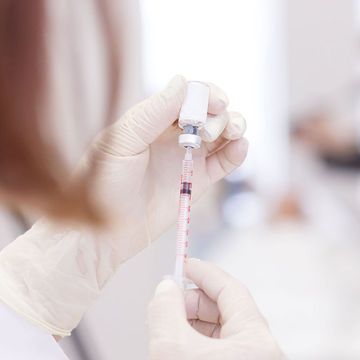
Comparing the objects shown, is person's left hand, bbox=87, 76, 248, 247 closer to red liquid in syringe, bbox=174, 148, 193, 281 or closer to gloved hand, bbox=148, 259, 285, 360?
red liquid in syringe, bbox=174, 148, 193, 281

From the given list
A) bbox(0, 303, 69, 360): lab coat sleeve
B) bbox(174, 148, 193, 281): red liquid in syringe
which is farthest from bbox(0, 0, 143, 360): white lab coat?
bbox(174, 148, 193, 281): red liquid in syringe

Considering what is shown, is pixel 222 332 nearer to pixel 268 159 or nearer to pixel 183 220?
pixel 183 220

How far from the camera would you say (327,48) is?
4164 mm

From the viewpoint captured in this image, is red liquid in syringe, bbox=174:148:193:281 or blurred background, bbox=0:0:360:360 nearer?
red liquid in syringe, bbox=174:148:193:281

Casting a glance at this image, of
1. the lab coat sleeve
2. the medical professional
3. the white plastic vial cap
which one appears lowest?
the lab coat sleeve

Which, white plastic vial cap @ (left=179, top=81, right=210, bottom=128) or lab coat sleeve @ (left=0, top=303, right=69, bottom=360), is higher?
white plastic vial cap @ (left=179, top=81, right=210, bottom=128)

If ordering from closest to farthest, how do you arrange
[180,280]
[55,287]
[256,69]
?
[180,280] → [55,287] → [256,69]

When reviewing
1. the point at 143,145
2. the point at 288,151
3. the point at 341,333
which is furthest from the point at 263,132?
the point at 143,145

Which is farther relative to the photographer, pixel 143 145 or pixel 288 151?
pixel 288 151

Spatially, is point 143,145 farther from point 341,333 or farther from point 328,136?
point 328,136

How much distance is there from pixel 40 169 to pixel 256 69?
11.4 feet

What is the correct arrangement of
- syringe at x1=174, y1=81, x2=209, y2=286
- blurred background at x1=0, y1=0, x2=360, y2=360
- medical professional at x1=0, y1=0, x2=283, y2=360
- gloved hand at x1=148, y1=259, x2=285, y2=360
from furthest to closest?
blurred background at x1=0, y1=0, x2=360, y2=360 < syringe at x1=174, y1=81, x2=209, y2=286 < gloved hand at x1=148, y1=259, x2=285, y2=360 < medical professional at x1=0, y1=0, x2=283, y2=360

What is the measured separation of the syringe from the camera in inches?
34.6

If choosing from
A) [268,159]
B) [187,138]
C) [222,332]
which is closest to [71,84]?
[187,138]
